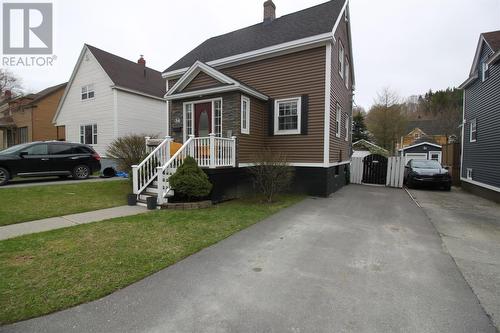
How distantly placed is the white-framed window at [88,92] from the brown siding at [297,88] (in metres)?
13.4

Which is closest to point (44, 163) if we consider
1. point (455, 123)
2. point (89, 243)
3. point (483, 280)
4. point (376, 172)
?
point (89, 243)

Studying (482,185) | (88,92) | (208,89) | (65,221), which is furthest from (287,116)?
(88,92)

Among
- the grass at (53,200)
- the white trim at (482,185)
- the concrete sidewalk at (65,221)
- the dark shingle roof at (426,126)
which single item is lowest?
the concrete sidewalk at (65,221)

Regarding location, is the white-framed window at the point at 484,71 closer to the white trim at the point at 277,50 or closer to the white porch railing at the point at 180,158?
the white trim at the point at 277,50

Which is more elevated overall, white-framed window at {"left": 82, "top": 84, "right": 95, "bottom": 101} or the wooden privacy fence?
white-framed window at {"left": 82, "top": 84, "right": 95, "bottom": 101}

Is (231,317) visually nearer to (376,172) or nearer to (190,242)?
(190,242)

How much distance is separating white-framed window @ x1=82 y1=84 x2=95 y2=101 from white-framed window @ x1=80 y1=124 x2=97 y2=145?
6.91 ft

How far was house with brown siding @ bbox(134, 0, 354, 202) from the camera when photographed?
9117mm

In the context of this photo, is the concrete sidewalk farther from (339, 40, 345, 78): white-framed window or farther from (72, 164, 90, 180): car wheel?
(339, 40, 345, 78): white-framed window

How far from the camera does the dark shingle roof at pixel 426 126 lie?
39050mm

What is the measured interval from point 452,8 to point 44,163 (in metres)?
20.5

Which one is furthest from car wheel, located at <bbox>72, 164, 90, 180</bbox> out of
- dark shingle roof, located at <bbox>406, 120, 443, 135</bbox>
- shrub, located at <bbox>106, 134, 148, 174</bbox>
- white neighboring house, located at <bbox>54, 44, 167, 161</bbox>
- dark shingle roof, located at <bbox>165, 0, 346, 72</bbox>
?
dark shingle roof, located at <bbox>406, 120, 443, 135</bbox>

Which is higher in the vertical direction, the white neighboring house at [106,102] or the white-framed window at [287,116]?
the white neighboring house at [106,102]

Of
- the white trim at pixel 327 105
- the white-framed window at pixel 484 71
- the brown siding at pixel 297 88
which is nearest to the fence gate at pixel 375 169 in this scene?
the white-framed window at pixel 484 71
